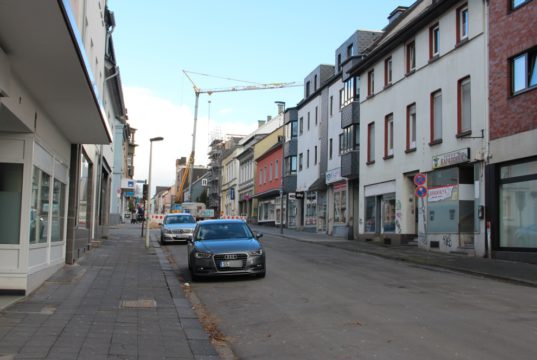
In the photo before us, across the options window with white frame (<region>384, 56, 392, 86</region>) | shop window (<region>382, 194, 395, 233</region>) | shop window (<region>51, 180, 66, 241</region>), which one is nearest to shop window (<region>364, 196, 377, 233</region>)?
shop window (<region>382, 194, 395, 233</region>)

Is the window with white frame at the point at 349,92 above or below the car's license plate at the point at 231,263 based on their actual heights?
above

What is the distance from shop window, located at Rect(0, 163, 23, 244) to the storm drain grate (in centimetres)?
221

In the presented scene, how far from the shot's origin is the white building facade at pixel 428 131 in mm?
20906

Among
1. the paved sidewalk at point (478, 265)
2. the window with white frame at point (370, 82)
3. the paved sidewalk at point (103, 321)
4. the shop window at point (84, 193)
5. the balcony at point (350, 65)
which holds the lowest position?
the paved sidewalk at point (103, 321)

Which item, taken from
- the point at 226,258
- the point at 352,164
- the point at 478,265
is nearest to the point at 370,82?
the point at 352,164

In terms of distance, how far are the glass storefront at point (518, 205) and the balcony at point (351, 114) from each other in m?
13.8

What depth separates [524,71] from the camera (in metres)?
18.3

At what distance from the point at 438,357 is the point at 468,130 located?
16.2 metres

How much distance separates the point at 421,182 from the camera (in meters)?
20.3

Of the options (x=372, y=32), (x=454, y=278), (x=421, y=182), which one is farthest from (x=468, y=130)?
(x=372, y=32)

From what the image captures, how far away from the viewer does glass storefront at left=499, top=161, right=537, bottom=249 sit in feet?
59.2

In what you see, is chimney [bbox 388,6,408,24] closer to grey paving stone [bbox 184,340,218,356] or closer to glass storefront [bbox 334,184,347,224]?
glass storefront [bbox 334,184,347,224]

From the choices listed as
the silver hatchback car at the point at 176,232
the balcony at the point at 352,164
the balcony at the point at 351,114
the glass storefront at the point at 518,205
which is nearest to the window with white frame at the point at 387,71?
the balcony at the point at 351,114

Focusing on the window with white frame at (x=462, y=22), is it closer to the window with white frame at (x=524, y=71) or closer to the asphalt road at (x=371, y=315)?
the window with white frame at (x=524, y=71)
